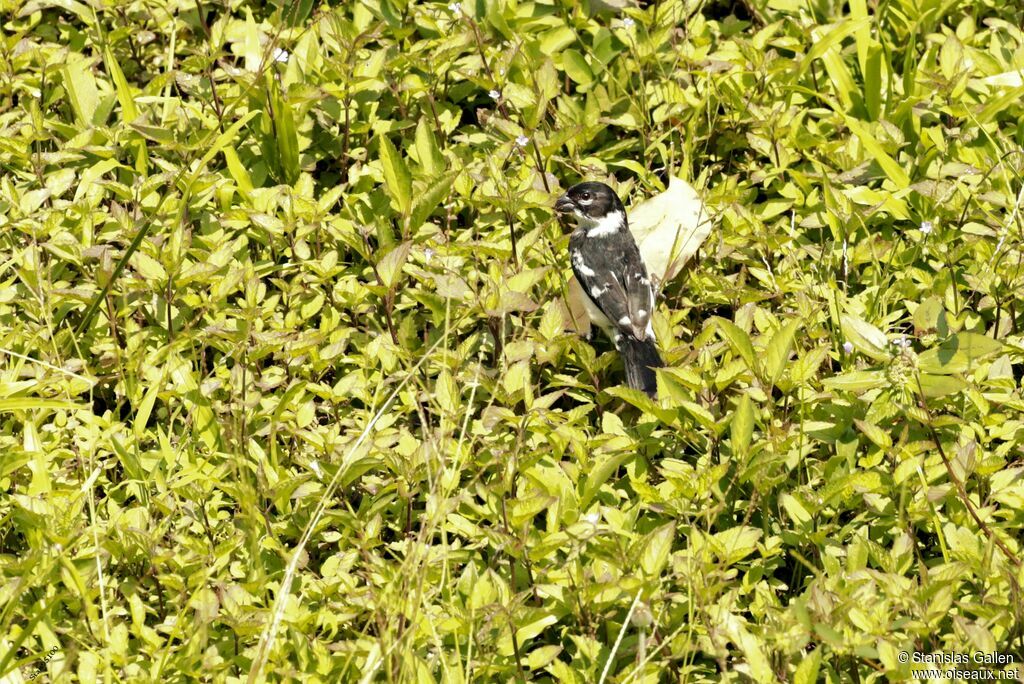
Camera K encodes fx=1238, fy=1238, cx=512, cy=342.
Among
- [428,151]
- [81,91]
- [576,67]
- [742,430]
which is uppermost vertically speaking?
[81,91]

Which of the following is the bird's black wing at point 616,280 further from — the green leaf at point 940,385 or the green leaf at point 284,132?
the green leaf at point 284,132

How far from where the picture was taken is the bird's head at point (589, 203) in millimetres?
5516

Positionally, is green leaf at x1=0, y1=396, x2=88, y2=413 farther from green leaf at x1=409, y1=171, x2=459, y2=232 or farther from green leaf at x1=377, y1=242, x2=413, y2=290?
green leaf at x1=409, y1=171, x2=459, y2=232

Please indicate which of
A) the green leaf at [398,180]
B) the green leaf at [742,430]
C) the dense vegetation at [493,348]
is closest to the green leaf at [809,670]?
the dense vegetation at [493,348]

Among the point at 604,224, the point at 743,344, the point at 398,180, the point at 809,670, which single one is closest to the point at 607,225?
the point at 604,224

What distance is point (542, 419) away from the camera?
15.6 ft

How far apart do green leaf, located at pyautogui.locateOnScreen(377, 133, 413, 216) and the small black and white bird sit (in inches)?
26.8

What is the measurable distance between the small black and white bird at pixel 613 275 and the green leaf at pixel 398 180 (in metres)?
0.68

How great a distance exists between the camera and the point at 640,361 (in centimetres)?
507

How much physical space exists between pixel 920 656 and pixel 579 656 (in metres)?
1.07

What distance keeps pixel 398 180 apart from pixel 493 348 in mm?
902

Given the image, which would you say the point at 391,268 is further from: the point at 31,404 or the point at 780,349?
the point at 780,349

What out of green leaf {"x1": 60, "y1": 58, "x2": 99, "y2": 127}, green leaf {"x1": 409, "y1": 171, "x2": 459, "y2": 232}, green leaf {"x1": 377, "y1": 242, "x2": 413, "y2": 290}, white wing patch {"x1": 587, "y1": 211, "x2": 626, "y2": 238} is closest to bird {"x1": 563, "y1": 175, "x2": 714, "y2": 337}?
white wing patch {"x1": 587, "y1": 211, "x2": 626, "y2": 238}

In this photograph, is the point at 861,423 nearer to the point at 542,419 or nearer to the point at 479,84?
the point at 542,419
